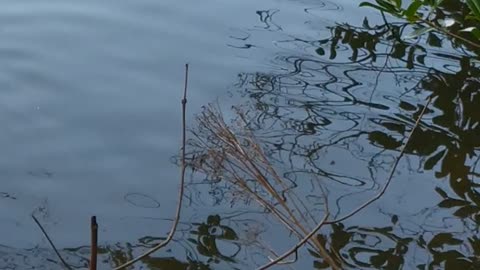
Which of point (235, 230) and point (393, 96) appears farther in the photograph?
point (393, 96)

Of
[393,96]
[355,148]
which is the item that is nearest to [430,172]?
[355,148]

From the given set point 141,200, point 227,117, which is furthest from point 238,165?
point 227,117

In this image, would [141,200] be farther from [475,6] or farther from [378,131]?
[475,6]

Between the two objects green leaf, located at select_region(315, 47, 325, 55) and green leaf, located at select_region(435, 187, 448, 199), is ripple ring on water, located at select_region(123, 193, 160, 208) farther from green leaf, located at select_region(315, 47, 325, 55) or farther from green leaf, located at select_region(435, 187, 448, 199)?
green leaf, located at select_region(315, 47, 325, 55)

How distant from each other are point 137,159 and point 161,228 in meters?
0.37

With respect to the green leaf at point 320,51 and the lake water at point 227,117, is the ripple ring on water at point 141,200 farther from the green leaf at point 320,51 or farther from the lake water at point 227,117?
the green leaf at point 320,51

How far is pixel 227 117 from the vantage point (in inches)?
114

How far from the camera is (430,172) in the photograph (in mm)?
2666

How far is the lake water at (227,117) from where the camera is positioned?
2332 mm

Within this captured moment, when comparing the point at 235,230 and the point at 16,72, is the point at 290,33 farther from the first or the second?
the point at 235,230

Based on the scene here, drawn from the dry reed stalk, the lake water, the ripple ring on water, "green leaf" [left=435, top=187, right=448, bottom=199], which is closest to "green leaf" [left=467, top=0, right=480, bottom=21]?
the dry reed stalk

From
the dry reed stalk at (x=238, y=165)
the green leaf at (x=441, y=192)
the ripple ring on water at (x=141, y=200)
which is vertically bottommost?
the ripple ring on water at (x=141, y=200)

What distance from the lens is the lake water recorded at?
7.65 ft

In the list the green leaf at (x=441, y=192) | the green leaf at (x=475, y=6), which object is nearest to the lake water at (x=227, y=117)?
the green leaf at (x=441, y=192)
